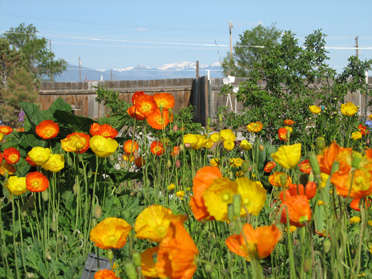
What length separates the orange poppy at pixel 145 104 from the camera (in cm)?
259

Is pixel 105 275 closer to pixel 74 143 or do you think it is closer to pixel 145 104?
pixel 74 143

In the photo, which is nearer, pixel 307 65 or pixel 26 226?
pixel 26 226

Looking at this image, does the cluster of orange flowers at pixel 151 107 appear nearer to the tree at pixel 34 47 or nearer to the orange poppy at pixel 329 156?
the orange poppy at pixel 329 156

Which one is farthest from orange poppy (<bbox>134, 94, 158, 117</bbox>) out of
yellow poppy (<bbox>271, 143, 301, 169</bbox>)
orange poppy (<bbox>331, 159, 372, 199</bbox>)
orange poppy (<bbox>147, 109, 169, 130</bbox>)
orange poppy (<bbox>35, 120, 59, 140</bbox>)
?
orange poppy (<bbox>331, 159, 372, 199</bbox>)

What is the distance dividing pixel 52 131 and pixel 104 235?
1.22 m

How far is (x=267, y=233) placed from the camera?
3.03 ft

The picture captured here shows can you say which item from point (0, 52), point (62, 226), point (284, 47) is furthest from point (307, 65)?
point (0, 52)

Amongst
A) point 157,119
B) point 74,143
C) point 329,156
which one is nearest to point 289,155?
point 329,156

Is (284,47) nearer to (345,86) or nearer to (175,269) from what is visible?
(345,86)

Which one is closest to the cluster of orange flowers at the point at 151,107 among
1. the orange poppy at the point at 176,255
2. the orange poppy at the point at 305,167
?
the orange poppy at the point at 305,167

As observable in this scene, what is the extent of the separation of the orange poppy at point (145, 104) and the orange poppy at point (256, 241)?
5.56 ft

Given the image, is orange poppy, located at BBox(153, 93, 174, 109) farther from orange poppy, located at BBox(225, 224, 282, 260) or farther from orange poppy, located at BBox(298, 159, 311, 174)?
orange poppy, located at BBox(225, 224, 282, 260)

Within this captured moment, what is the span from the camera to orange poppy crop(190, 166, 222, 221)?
1063 millimetres

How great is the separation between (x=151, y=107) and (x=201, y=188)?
158cm
